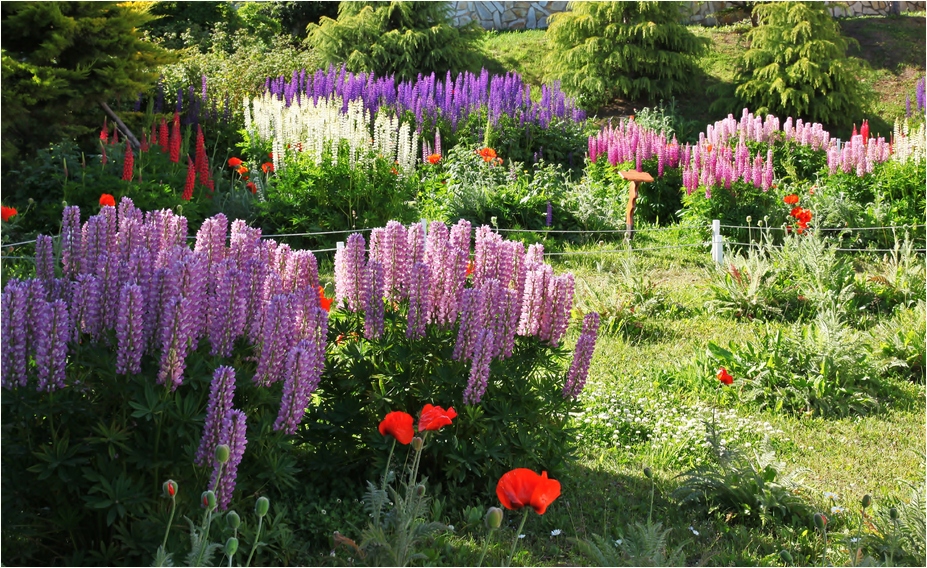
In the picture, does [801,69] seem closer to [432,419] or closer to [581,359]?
[581,359]

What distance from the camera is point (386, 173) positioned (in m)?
8.46

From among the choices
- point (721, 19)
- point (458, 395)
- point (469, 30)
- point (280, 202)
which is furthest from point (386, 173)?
point (721, 19)

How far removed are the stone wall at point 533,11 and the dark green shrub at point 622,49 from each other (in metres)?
5.46

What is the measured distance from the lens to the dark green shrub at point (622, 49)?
53.2ft

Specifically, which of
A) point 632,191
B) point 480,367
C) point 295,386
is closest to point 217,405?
point 295,386

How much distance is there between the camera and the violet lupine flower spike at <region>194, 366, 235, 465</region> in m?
2.84

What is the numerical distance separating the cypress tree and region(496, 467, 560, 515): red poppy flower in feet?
24.9

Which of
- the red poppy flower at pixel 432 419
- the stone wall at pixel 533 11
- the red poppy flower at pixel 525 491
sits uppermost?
the stone wall at pixel 533 11

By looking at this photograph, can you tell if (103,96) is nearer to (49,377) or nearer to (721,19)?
(49,377)

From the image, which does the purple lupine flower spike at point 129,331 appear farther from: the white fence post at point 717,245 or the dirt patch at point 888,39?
the dirt patch at point 888,39

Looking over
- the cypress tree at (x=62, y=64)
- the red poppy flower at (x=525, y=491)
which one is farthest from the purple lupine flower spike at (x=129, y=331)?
the cypress tree at (x=62, y=64)

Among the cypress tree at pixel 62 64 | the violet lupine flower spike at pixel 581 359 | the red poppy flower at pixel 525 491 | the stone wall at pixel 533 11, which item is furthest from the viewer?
the stone wall at pixel 533 11

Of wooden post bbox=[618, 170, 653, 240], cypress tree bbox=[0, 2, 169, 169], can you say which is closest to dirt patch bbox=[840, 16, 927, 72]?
wooden post bbox=[618, 170, 653, 240]

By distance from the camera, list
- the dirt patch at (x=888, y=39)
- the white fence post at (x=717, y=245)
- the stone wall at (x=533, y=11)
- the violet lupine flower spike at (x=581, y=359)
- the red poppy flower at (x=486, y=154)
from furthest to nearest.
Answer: the stone wall at (x=533, y=11) < the dirt patch at (x=888, y=39) < the red poppy flower at (x=486, y=154) < the white fence post at (x=717, y=245) < the violet lupine flower spike at (x=581, y=359)
